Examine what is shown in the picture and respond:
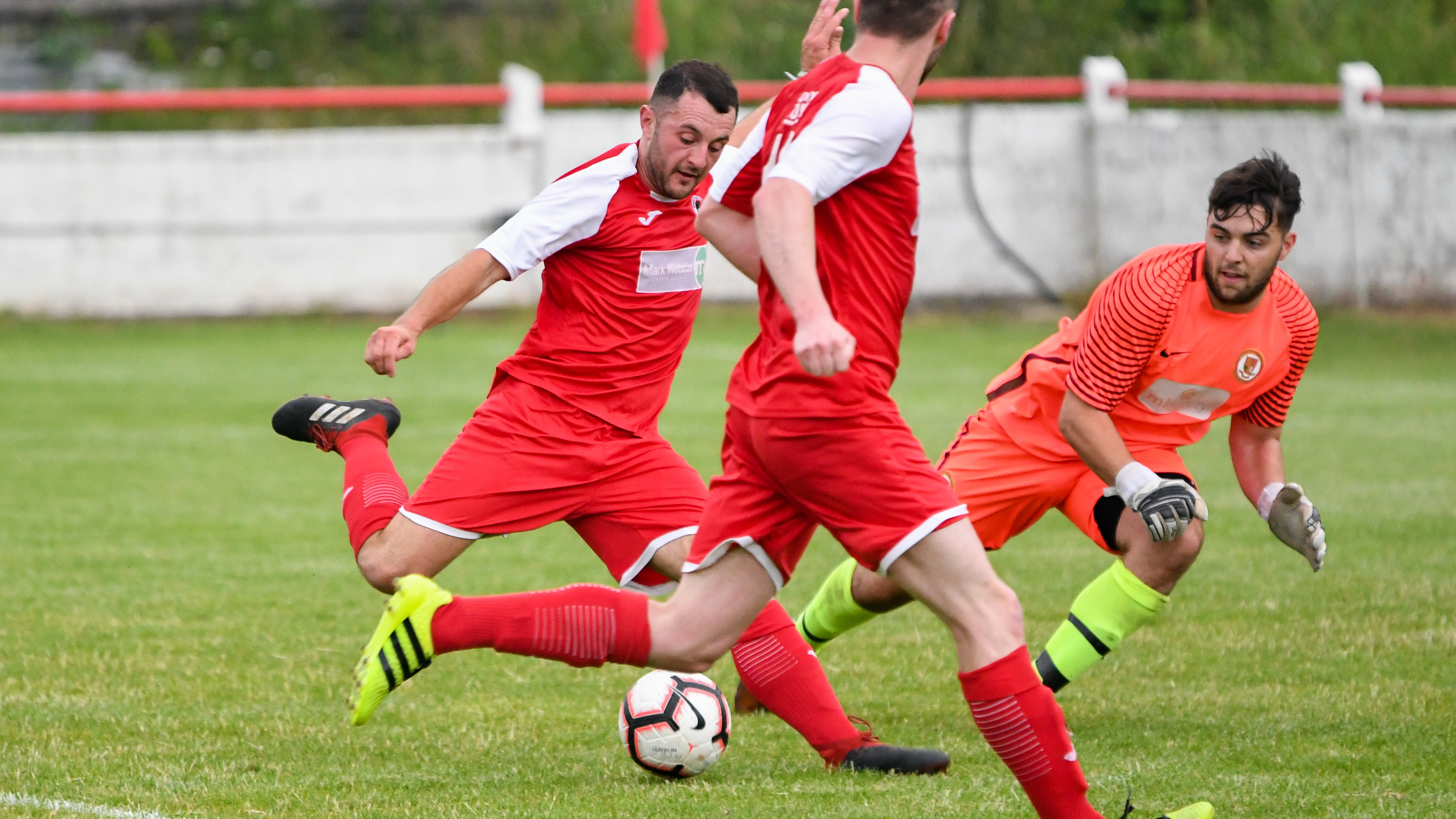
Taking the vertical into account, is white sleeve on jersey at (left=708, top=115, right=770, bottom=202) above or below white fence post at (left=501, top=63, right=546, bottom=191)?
above

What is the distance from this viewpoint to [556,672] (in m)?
5.68

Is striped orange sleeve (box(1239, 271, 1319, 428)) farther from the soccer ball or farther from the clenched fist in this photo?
the clenched fist

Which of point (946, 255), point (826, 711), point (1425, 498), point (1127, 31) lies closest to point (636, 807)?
point (826, 711)

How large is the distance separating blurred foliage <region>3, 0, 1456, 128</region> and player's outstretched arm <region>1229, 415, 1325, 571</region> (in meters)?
16.5

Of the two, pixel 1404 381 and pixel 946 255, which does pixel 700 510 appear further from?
pixel 946 255

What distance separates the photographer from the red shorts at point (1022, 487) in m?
5.09

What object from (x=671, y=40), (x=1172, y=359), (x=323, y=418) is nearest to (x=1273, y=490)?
(x=1172, y=359)

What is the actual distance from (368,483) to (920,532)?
6.98ft

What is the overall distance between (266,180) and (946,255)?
26.4 ft

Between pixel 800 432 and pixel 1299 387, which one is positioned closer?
pixel 800 432

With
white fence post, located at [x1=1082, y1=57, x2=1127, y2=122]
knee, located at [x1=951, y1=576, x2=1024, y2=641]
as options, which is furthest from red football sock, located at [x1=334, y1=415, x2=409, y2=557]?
white fence post, located at [x1=1082, y1=57, x2=1127, y2=122]

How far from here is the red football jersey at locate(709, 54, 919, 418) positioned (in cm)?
338

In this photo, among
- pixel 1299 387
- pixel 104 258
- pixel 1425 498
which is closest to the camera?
pixel 1425 498

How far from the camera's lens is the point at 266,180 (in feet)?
62.1
